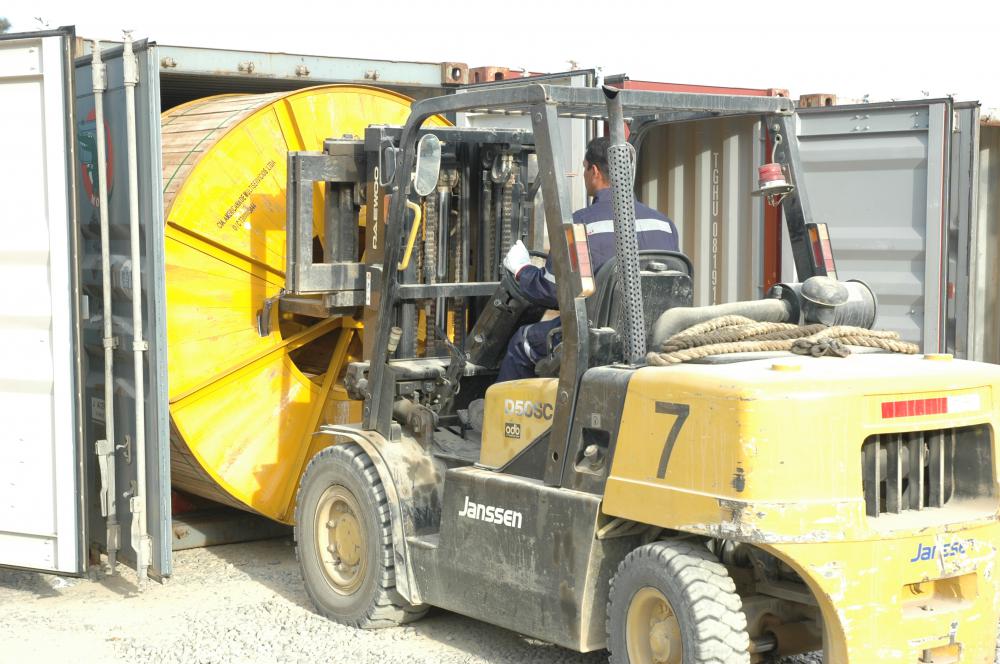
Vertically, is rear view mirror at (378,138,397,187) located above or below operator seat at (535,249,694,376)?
above

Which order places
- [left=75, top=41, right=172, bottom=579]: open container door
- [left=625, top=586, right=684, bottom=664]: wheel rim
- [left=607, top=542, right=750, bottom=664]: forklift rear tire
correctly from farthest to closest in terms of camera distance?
[left=75, top=41, right=172, bottom=579]: open container door, [left=625, top=586, right=684, bottom=664]: wheel rim, [left=607, top=542, right=750, bottom=664]: forklift rear tire

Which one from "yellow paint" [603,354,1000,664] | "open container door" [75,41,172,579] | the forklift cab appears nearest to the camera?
"yellow paint" [603,354,1000,664]

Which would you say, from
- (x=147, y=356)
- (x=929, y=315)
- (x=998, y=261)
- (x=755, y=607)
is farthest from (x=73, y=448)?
(x=998, y=261)

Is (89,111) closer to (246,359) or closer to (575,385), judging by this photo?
(246,359)

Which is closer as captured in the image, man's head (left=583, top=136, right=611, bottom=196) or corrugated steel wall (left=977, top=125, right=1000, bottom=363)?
man's head (left=583, top=136, right=611, bottom=196)

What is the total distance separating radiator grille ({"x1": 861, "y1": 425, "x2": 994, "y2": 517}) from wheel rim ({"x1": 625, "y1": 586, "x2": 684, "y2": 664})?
76 centimetres

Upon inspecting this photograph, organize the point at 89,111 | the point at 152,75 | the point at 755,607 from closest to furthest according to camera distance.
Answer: the point at 755,607 → the point at 152,75 → the point at 89,111

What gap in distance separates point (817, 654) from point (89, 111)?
4051 mm

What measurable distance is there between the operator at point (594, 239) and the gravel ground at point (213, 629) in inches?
49.8

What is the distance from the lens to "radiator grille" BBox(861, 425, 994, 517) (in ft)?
14.8

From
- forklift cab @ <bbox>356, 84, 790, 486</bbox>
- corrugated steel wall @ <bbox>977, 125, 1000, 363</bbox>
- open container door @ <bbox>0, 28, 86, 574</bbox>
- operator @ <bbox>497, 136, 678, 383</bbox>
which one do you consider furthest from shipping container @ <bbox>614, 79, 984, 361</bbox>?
open container door @ <bbox>0, 28, 86, 574</bbox>

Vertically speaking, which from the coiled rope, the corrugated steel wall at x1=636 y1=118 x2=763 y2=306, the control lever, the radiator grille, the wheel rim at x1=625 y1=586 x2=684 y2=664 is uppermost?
the corrugated steel wall at x1=636 y1=118 x2=763 y2=306

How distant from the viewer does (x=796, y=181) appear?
5.58m

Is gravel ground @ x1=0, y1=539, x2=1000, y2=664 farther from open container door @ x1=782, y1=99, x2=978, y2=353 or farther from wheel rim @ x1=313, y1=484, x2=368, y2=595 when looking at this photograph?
open container door @ x1=782, y1=99, x2=978, y2=353
